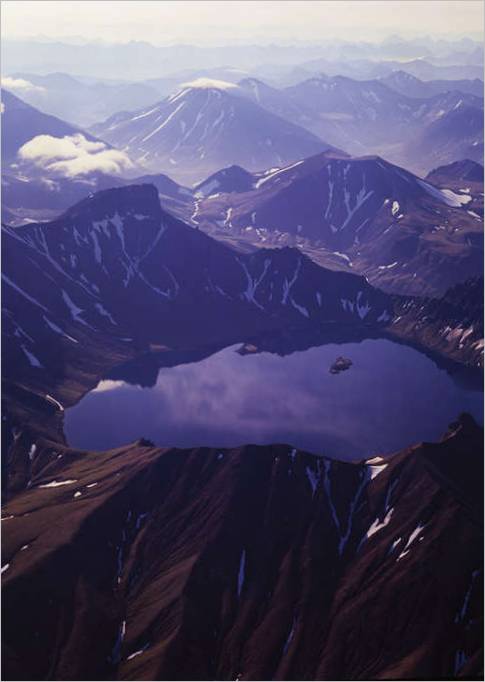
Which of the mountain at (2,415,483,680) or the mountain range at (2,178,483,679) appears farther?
the mountain range at (2,178,483,679)

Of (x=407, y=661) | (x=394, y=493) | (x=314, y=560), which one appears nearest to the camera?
(x=407, y=661)

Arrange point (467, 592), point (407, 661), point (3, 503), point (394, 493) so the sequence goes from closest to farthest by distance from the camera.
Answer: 1. point (407, 661)
2. point (467, 592)
3. point (394, 493)
4. point (3, 503)

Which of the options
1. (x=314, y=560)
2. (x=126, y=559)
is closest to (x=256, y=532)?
(x=314, y=560)

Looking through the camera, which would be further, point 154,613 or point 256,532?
point 256,532

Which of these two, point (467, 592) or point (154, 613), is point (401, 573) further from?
point (154, 613)

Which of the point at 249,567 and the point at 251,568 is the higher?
the point at 249,567

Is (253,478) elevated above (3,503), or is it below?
above

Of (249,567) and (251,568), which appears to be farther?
(249,567)

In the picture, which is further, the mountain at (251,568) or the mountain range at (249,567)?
the mountain range at (249,567)
